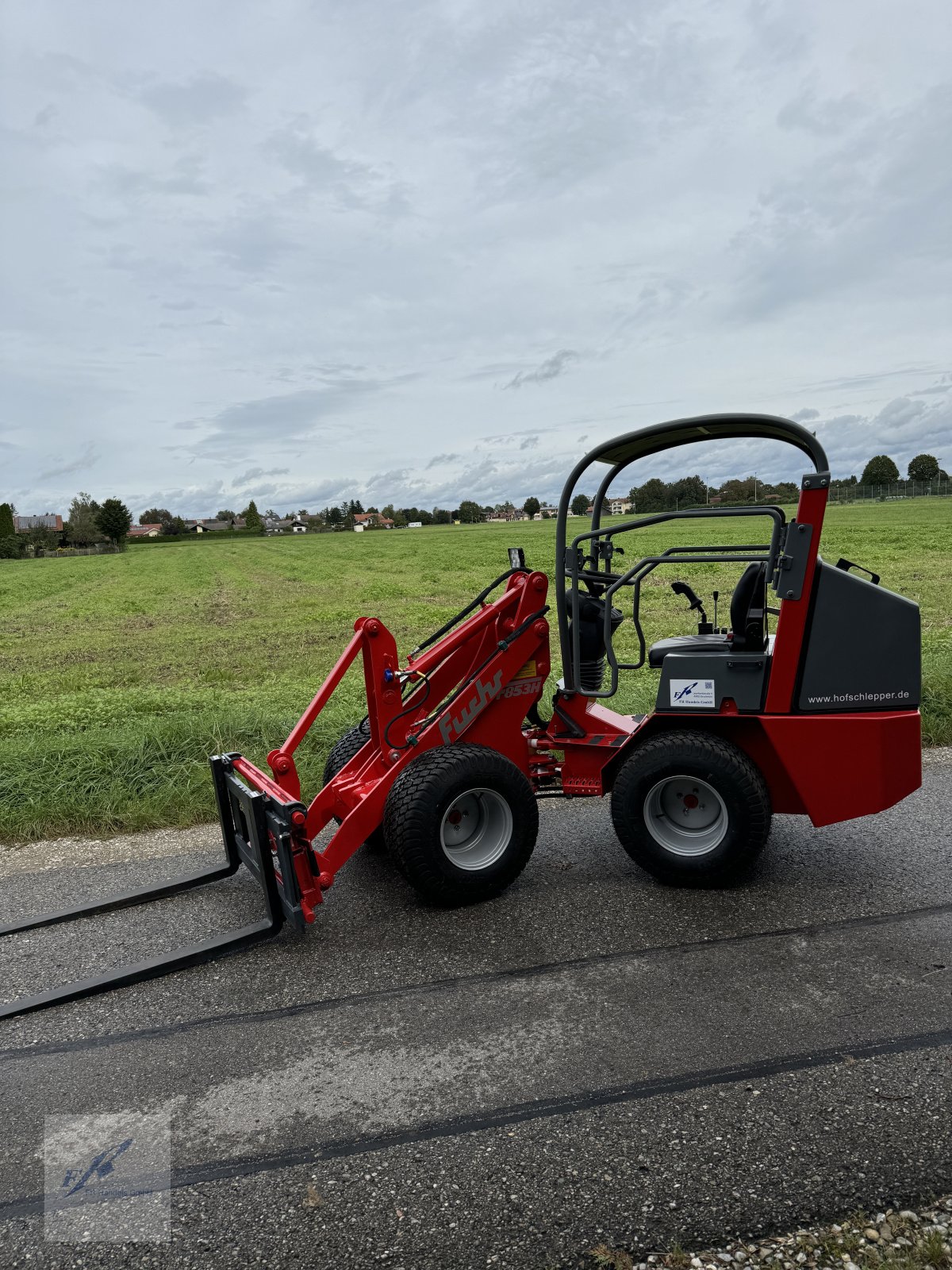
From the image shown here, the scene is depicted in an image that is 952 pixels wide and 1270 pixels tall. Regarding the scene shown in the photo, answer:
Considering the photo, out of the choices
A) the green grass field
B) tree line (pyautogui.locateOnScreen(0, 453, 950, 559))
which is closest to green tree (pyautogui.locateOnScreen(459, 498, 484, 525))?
tree line (pyautogui.locateOnScreen(0, 453, 950, 559))

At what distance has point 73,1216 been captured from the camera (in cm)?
248

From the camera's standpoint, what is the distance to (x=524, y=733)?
16.9 feet

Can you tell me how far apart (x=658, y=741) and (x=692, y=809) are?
16.2 inches

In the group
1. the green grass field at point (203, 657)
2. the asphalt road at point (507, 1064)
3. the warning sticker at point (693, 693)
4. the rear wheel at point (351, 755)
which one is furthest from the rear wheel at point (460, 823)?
the green grass field at point (203, 657)

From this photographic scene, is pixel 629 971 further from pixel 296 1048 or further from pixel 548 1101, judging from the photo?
pixel 296 1048

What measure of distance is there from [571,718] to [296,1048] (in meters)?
2.35

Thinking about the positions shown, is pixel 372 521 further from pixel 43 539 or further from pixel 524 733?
pixel 524 733

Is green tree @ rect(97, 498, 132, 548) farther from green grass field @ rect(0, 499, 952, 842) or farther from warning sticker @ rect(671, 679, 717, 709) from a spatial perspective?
warning sticker @ rect(671, 679, 717, 709)

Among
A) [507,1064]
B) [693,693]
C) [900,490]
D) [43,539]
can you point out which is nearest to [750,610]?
[693,693]

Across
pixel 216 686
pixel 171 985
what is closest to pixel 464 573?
pixel 216 686
